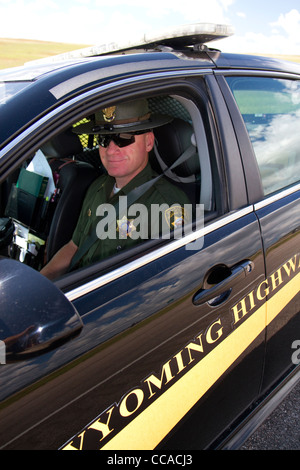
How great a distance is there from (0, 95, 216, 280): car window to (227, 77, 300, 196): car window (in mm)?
239

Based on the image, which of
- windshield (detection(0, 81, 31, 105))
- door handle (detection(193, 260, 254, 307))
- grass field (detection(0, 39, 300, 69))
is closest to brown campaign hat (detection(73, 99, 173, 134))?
windshield (detection(0, 81, 31, 105))

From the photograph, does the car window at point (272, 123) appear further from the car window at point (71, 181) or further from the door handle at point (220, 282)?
the door handle at point (220, 282)

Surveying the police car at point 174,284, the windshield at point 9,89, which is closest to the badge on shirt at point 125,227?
the police car at point 174,284

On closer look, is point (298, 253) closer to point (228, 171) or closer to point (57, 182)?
point (228, 171)

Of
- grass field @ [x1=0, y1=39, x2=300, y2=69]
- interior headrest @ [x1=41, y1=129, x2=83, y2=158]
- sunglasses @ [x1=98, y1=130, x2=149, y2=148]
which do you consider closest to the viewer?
sunglasses @ [x1=98, y1=130, x2=149, y2=148]

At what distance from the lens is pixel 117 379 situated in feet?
3.53

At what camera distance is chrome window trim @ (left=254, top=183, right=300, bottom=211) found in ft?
5.33

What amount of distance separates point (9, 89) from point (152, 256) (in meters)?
0.67

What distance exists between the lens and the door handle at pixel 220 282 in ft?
4.33

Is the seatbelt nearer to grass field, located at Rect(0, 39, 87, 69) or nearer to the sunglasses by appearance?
the sunglasses

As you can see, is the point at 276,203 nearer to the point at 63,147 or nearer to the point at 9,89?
the point at 9,89

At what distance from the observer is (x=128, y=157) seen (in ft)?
6.14

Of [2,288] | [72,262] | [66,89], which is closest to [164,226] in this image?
[72,262]

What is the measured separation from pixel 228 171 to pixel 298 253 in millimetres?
548
